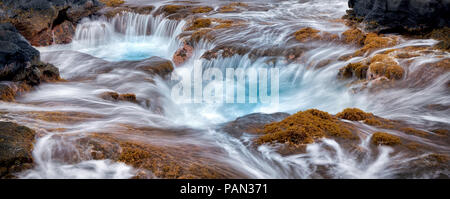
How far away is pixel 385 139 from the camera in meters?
4.34

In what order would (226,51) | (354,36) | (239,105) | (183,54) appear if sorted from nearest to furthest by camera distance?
(239,105), (354,36), (226,51), (183,54)

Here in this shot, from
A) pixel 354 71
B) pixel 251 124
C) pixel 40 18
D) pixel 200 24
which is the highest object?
pixel 40 18

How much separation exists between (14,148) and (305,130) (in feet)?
12.8

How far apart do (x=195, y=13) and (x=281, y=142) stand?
1339 centimetres

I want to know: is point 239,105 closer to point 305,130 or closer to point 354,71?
point 354,71

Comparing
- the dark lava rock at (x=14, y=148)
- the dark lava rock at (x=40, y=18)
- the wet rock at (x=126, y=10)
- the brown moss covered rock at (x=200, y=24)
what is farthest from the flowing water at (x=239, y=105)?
the wet rock at (x=126, y=10)

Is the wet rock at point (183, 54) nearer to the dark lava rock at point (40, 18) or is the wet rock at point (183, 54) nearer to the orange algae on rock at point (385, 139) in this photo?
the dark lava rock at point (40, 18)

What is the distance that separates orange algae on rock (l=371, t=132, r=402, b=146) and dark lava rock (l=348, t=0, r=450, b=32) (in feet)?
21.2

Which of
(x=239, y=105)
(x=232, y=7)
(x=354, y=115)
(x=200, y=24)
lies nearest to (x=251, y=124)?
(x=354, y=115)

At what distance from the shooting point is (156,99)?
8.09m

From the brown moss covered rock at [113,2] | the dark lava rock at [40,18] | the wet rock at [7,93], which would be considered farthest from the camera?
the brown moss covered rock at [113,2]

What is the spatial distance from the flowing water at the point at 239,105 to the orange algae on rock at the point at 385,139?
0.12 meters

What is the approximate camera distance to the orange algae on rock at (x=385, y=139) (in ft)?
14.1
